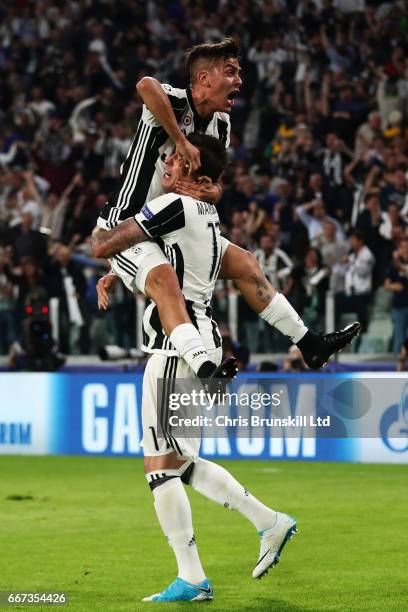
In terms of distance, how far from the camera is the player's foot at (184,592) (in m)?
6.09

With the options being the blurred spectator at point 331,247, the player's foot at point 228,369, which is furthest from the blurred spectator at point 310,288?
the player's foot at point 228,369

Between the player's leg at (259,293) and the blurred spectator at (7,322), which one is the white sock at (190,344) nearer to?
the player's leg at (259,293)

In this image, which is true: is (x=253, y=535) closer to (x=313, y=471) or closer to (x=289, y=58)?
(x=313, y=471)

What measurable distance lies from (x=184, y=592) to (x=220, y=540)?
7.61 ft

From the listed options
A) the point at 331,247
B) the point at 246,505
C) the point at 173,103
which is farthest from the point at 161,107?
the point at 331,247

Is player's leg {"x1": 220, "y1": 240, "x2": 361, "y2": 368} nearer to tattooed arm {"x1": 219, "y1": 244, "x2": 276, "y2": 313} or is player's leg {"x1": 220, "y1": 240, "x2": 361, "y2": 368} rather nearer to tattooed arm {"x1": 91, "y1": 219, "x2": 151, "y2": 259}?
tattooed arm {"x1": 219, "y1": 244, "x2": 276, "y2": 313}

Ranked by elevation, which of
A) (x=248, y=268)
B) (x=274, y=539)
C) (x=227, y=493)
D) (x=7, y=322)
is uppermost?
(x=248, y=268)

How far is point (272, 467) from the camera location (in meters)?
13.0

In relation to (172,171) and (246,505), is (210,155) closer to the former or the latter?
(172,171)

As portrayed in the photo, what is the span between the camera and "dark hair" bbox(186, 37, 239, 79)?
6535 millimetres

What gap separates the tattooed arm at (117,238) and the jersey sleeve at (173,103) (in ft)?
1.79

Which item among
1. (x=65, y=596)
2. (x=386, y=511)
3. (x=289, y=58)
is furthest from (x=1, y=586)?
(x=289, y=58)

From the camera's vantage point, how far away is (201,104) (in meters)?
6.64

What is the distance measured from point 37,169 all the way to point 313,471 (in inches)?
379
